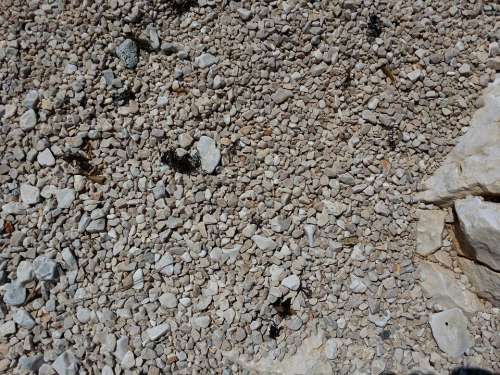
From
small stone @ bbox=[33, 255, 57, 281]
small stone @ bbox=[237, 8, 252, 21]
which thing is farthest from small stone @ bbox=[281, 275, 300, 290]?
small stone @ bbox=[237, 8, 252, 21]

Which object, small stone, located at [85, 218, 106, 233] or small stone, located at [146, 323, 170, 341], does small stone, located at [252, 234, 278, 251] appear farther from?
small stone, located at [85, 218, 106, 233]

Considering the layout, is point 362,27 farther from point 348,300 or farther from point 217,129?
point 348,300

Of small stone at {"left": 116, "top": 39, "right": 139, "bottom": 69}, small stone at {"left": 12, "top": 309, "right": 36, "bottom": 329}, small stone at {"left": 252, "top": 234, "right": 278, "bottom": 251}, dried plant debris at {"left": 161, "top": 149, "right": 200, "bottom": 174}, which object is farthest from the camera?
small stone at {"left": 116, "top": 39, "right": 139, "bottom": 69}

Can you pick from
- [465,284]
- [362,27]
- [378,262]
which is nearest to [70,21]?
[362,27]

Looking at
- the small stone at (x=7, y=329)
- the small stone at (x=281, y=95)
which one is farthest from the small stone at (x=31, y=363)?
the small stone at (x=281, y=95)

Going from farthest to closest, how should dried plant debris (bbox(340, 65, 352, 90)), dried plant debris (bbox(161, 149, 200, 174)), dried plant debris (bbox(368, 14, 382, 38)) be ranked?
dried plant debris (bbox(368, 14, 382, 38)) < dried plant debris (bbox(340, 65, 352, 90)) < dried plant debris (bbox(161, 149, 200, 174))

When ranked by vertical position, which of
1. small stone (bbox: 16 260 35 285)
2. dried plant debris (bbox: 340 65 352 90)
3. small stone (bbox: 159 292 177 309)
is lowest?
small stone (bbox: 159 292 177 309)
